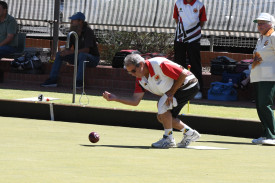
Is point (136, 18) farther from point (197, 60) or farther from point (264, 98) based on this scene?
point (264, 98)

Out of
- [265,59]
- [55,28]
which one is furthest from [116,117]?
[55,28]

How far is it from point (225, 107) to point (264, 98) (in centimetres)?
277

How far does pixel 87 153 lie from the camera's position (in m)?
7.55

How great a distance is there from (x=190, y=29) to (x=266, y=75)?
3.78 m

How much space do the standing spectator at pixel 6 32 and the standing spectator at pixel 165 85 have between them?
6.53 m

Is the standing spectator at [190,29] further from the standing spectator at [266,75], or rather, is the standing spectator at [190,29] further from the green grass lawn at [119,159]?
the standing spectator at [266,75]

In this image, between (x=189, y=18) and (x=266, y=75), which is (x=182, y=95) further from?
(x=189, y=18)

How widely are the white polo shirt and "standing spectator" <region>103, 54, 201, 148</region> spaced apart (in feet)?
3.30

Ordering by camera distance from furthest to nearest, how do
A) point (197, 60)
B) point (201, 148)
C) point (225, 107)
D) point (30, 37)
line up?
point (30, 37)
point (197, 60)
point (225, 107)
point (201, 148)

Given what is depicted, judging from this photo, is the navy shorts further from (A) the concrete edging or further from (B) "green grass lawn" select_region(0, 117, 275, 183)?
(A) the concrete edging

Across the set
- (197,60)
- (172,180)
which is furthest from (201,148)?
(197,60)

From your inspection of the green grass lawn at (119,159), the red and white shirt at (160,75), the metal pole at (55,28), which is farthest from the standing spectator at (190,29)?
the red and white shirt at (160,75)

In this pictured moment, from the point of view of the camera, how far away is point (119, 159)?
7.15 meters

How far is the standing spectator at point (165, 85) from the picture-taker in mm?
8359
